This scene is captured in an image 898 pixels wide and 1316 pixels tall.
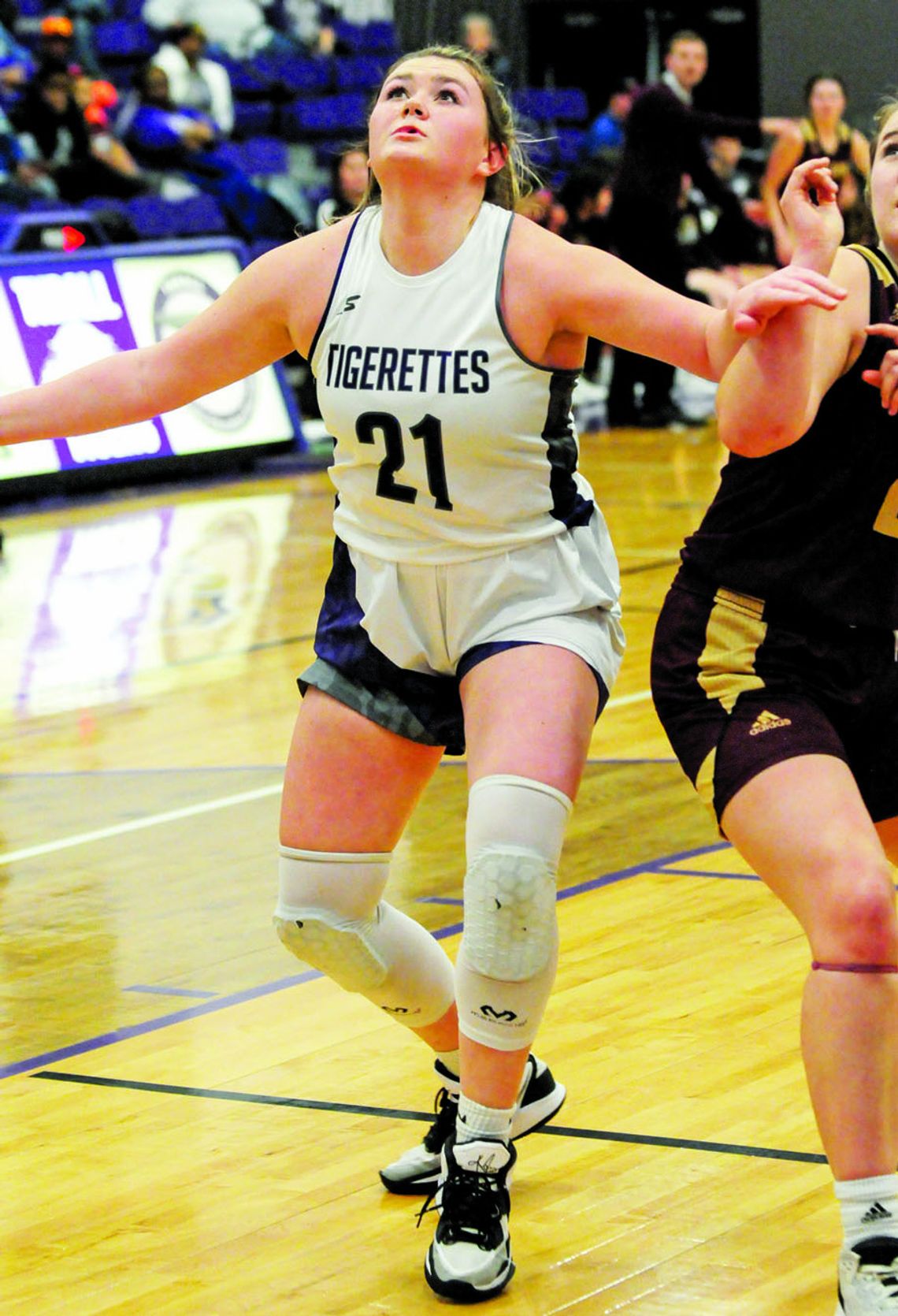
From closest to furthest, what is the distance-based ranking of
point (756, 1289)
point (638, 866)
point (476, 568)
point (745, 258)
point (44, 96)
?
point (756, 1289) < point (476, 568) < point (638, 866) < point (44, 96) < point (745, 258)

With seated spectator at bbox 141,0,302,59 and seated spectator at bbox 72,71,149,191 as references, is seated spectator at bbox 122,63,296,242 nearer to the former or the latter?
seated spectator at bbox 72,71,149,191

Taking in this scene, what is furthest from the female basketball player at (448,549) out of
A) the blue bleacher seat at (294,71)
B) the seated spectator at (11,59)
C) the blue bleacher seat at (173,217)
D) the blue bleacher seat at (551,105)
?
the blue bleacher seat at (551,105)

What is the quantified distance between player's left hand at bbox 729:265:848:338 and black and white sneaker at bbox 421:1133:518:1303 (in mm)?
1131

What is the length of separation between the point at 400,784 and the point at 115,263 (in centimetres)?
899

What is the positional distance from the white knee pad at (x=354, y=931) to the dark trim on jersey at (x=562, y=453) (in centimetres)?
55

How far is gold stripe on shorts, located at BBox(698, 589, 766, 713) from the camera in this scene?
2699 mm

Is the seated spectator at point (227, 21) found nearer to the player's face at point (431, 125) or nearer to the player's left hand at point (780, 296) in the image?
the player's face at point (431, 125)

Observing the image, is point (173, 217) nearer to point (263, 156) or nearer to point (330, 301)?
point (263, 156)

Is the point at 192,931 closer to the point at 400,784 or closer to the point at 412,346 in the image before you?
the point at 400,784

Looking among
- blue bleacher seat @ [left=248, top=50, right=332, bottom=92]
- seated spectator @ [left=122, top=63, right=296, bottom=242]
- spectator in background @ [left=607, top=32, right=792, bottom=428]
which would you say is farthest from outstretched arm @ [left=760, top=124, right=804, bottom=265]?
blue bleacher seat @ [left=248, top=50, right=332, bottom=92]

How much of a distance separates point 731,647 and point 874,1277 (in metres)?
0.79

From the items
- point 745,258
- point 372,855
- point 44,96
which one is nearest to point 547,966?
point 372,855

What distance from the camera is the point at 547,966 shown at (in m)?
2.77

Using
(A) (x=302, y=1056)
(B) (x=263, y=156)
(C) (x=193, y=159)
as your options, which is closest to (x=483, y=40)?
(B) (x=263, y=156)
